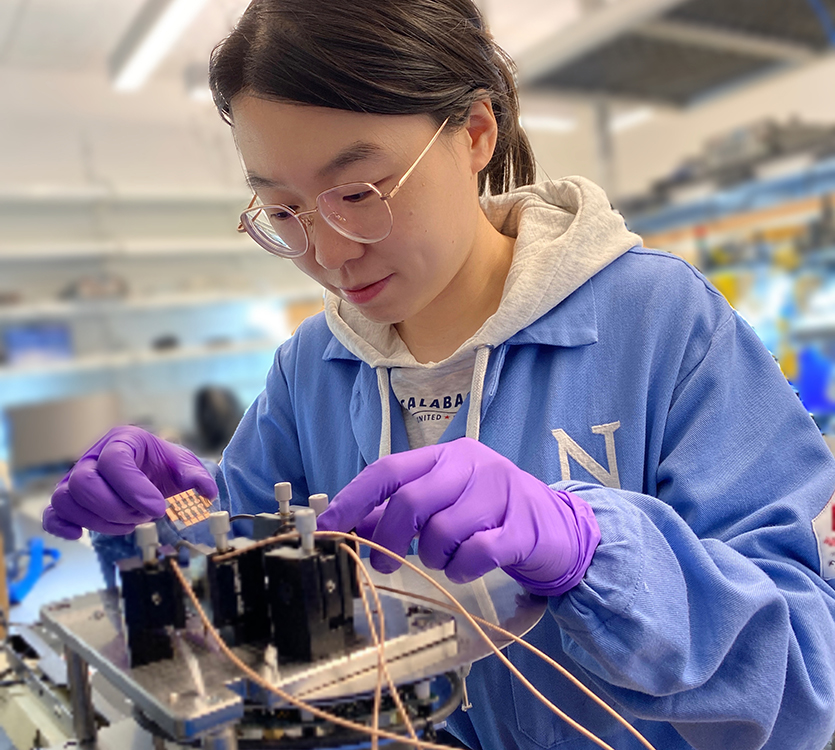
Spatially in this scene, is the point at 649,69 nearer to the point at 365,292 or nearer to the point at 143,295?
the point at 365,292

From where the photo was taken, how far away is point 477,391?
91 centimetres

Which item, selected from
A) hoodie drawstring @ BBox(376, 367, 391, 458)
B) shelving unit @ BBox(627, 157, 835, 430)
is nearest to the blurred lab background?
shelving unit @ BBox(627, 157, 835, 430)

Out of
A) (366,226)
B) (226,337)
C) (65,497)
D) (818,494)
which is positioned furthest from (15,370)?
(818,494)

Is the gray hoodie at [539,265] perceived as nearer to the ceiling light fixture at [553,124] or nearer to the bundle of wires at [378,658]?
the bundle of wires at [378,658]

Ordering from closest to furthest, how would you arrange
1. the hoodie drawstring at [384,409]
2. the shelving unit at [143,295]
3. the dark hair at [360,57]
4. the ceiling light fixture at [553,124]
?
the dark hair at [360,57]
the hoodie drawstring at [384,409]
the shelving unit at [143,295]
the ceiling light fixture at [553,124]

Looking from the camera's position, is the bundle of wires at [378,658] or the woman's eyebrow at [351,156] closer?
the bundle of wires at [378,658]

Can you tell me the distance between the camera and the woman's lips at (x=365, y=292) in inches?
34.5

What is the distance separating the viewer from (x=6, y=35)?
14.9 ft

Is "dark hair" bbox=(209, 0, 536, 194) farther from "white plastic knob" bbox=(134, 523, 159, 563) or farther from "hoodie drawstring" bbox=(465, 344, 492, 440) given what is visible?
"white plastic knob" bbox=(134, 523, 159, 563)

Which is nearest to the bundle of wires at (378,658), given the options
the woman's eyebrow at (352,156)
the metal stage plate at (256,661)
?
the metal stage plate at (256,661)

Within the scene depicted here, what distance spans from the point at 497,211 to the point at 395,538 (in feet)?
1.98

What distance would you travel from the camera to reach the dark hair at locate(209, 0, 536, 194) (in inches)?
29.8

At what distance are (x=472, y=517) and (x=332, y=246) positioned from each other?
0.36 m

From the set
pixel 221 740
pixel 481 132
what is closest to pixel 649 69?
pixel 481 132
